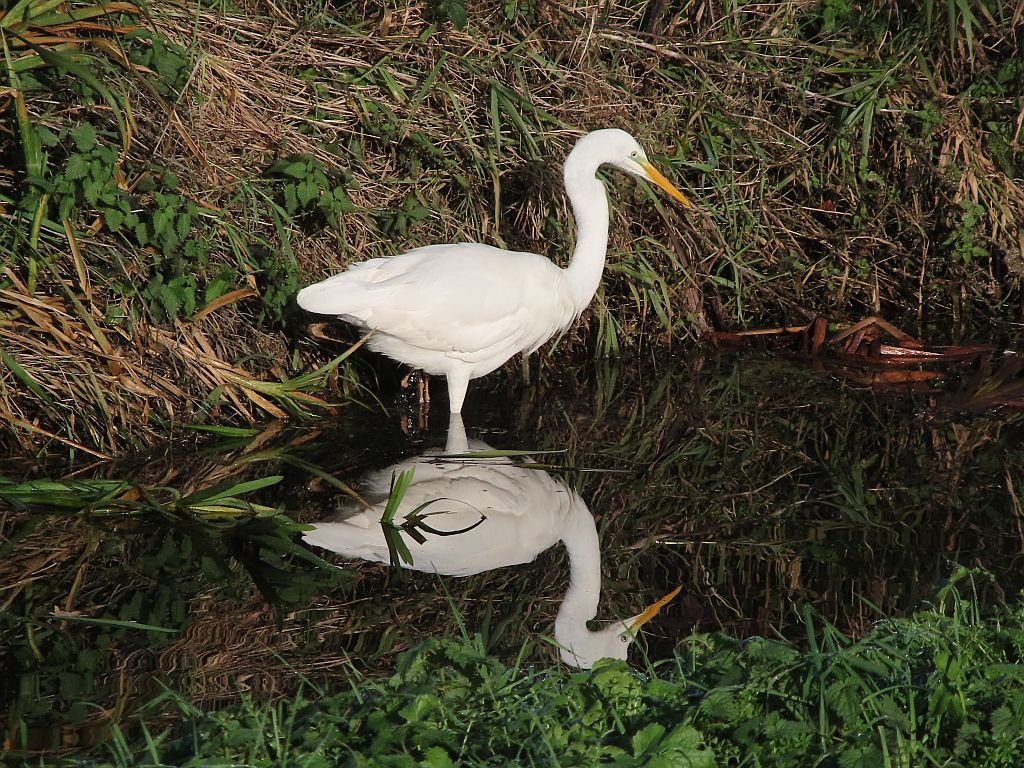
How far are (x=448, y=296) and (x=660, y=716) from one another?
10.4 ft

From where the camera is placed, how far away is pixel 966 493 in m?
5.18

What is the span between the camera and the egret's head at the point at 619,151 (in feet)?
20.4

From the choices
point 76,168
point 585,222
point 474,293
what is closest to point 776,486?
point 474,293

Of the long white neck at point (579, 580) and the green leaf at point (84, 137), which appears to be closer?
the long white neck at point (579, 580)

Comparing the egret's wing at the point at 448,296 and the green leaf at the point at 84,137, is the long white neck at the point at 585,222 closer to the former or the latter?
the egret's wing at the point at 448,296

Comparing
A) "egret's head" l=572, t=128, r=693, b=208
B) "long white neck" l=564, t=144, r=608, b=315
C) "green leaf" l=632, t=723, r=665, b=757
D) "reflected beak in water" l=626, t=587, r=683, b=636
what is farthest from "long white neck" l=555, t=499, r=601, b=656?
"egret's head" l=572, t=128, r=693, b=208

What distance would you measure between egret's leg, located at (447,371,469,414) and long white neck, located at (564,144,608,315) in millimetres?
714

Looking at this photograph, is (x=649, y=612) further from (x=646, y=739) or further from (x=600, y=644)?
(x=646, y=739)

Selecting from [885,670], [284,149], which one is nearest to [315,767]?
[885,670]

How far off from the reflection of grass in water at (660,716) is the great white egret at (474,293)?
2761 millimetres

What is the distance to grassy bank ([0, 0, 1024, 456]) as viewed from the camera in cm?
552

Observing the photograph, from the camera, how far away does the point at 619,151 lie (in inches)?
248

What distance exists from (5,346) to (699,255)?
3.99 meters

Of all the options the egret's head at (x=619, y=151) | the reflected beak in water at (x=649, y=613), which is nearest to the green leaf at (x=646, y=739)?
the reflected beak in water at (x=649, y=613)
